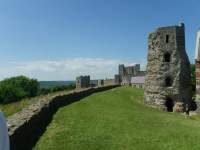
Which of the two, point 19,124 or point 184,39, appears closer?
point 19,124

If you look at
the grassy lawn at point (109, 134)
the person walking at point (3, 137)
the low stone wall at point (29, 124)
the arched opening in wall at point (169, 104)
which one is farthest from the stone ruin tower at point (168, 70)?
the person walking at point (3, 137)

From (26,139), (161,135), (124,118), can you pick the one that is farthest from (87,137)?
(124,118)

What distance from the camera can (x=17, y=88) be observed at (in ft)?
280

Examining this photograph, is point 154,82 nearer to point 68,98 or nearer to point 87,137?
point 68,98

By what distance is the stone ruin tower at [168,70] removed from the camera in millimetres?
34344

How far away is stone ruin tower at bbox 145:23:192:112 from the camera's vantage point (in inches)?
1352

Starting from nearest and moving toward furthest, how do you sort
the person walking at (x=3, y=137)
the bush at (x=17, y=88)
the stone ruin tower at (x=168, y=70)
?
the person walking at (x=3, y=137), the stone ruin tower at (x=168, y=70), the bush at (x=17, y=88)

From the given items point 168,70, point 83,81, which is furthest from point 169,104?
point 83,81

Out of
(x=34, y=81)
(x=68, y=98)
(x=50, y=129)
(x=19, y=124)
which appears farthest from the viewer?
(x=34, y=81)

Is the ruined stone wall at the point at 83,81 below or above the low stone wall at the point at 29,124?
above

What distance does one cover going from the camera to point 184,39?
3478 cm

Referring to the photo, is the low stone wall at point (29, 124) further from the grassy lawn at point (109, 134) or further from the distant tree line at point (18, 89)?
the distant tree line at point (18, 89)

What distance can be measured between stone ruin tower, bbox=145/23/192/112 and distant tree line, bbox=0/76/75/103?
164 feet

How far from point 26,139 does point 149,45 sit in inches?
1018
